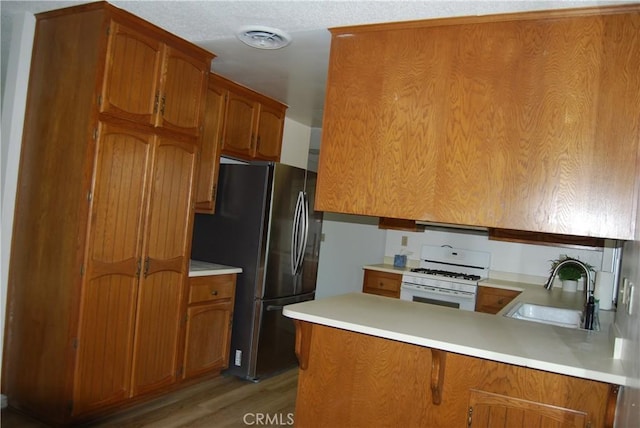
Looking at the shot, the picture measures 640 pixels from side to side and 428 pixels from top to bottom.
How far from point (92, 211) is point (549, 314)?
2.82 m

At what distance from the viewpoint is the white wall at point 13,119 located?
8.76 feet

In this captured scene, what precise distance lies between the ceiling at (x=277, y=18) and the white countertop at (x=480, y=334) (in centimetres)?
137

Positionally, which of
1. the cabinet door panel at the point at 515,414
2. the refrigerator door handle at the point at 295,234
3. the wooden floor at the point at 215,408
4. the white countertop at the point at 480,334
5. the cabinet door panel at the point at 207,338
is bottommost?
the wooden floor at the point at 215,408

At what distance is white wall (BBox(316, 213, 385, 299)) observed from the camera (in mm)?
5668

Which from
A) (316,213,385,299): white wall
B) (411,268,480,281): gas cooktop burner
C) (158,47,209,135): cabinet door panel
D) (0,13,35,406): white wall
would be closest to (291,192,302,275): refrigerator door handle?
(158,47,209,135): cabinet door panel

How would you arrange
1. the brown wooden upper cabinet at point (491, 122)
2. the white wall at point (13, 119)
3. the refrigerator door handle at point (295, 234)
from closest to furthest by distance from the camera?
the brown wooden upper cabinet at point (491, 122) < the white wall at point (13, 119) < the refrigerator door handle at point (295, 234)

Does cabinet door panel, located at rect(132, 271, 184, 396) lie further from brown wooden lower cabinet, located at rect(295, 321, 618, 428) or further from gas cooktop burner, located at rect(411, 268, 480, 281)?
gas cooktop burner, located at rect(411, 268, 480, 281)

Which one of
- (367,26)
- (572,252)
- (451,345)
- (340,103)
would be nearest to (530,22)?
(367,26)

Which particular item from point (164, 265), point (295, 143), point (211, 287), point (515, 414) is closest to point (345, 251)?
point (295, 143)

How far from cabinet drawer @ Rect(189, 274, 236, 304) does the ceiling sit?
149cm

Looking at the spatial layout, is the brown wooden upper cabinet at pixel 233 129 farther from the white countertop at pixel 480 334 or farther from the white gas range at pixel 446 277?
the white gas range at pixel 446 277

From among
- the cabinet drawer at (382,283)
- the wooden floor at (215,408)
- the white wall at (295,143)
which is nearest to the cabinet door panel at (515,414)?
the wooden floor at (215,408)

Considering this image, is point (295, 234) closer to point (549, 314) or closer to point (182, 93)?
point (182, 93)

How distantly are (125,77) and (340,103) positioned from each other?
1164 mm
